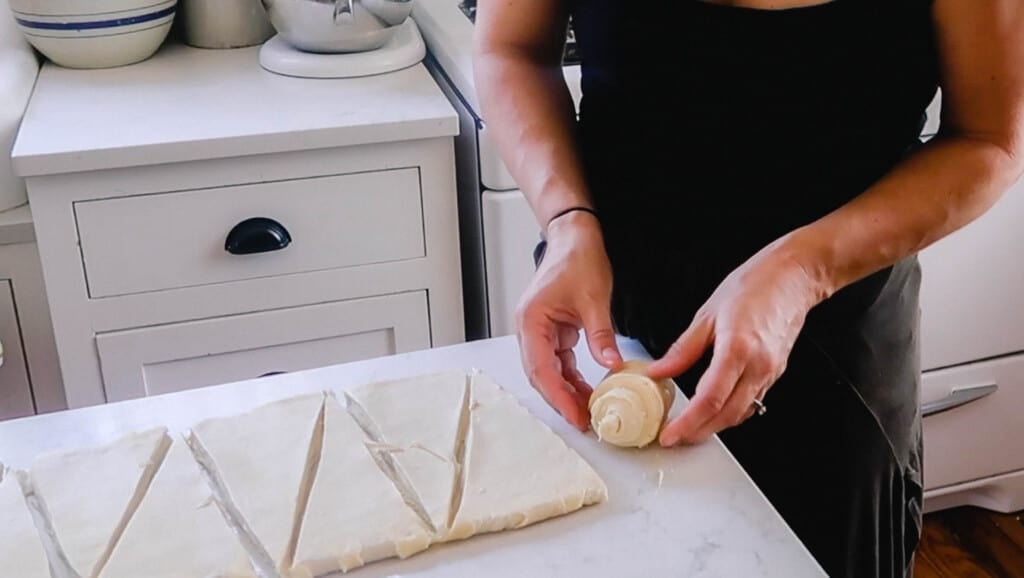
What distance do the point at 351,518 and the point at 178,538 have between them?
0.36 feet

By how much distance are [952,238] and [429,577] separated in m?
1.21

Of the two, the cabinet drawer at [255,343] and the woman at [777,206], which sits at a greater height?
the woman at [777,206]

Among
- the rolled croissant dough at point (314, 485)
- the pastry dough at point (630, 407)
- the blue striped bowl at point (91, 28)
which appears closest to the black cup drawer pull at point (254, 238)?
the blue striped bowl at point (91, 28)

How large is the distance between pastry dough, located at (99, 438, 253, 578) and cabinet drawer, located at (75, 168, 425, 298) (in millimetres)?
701

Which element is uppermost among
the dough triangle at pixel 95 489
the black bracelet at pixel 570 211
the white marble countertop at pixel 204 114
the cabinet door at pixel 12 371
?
the black bracelet at pixel 570 211

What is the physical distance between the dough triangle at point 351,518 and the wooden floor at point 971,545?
132 centimetres

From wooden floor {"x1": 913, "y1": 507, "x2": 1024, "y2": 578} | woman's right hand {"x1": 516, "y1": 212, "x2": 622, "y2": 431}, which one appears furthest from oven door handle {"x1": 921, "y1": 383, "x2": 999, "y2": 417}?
woman's right hand {"x1": 516, "y1": 212, "x2": 622, "y2": 431}

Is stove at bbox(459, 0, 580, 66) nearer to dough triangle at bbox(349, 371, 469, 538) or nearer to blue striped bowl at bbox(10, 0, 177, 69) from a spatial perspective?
blue striped bowl at bbox(10, 0, 177, 69)

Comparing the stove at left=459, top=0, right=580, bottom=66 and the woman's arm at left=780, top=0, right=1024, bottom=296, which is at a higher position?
the woman's arm at left=780, top=0, right=1024, bottom=296

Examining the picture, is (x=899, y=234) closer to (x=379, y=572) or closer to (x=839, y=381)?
(x=839, y=381)

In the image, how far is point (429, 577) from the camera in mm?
721

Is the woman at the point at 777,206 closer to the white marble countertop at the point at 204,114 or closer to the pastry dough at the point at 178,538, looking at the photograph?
the pastry dough at the point at 178,538

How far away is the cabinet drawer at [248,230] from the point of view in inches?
56.8

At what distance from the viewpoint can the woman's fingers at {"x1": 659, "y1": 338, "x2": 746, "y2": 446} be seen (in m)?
0.77
